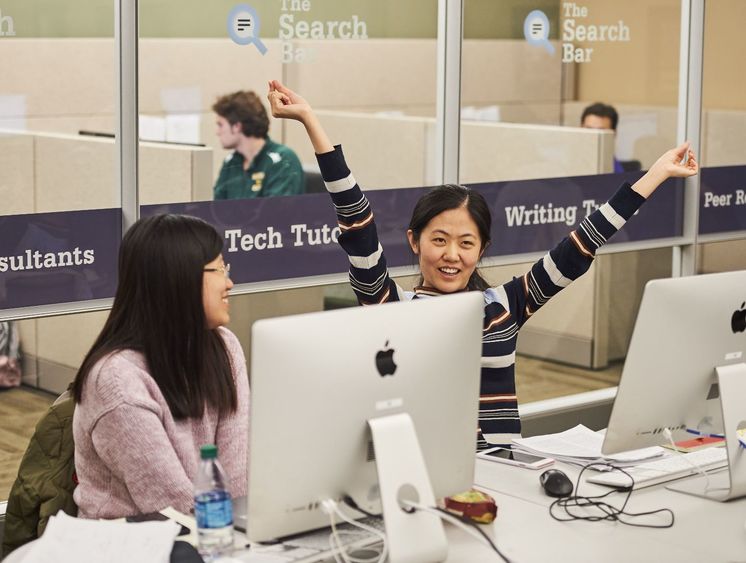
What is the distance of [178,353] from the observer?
7.70 feet

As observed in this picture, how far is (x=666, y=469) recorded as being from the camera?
256 centimetres

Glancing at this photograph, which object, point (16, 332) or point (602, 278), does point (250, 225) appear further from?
point (602, 278)

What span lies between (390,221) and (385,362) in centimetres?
227

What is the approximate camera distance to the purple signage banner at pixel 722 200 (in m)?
5.18

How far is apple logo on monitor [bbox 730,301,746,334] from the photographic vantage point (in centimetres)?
240

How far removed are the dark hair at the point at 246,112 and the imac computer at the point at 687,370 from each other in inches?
121

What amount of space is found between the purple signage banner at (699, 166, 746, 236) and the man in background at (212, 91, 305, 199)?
175 centimetres

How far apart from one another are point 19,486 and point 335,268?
1.81m

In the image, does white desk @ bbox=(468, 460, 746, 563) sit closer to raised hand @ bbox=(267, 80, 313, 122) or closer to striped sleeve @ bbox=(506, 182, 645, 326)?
striped sleeve @ bbox=(506, 182, 645, 326)

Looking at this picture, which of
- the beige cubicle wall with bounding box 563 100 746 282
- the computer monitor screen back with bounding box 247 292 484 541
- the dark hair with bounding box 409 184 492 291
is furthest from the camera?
the beige cubicle wall with bounding box 563 100 746 282

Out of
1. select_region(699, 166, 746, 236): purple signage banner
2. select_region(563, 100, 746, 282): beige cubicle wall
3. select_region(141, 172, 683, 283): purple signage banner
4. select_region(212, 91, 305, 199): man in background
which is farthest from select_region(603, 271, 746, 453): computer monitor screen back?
select_region(563, 100, 746, 282): beige cubicle wall

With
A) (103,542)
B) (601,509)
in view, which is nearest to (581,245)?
(601,509)

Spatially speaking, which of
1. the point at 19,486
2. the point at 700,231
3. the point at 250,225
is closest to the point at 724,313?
the point at 19,486

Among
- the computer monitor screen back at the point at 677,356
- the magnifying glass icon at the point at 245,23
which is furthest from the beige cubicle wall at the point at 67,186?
the computer monitor screen back at the point at 677,356
